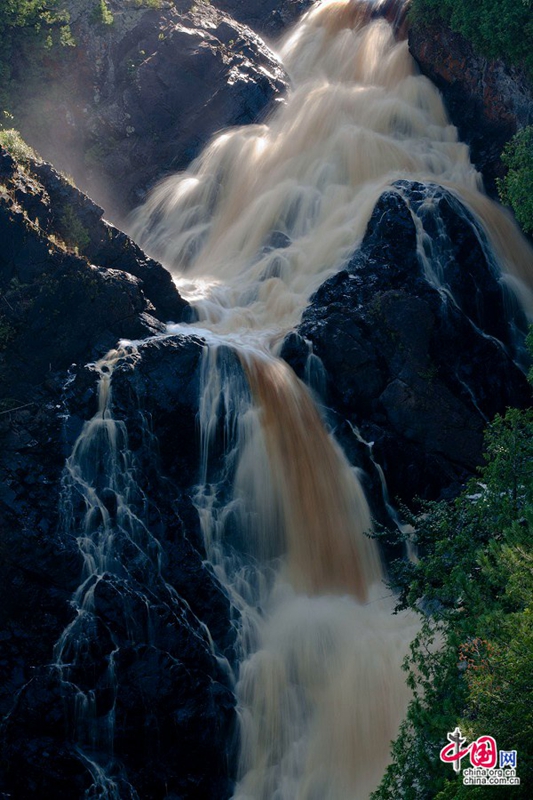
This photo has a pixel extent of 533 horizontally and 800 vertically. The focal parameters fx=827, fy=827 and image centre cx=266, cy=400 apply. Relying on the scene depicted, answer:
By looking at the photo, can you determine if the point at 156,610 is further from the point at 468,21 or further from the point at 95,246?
the point at 468,21

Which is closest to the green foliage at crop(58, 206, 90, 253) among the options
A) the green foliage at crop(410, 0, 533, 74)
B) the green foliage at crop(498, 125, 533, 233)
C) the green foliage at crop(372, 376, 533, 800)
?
the green foliage at crop(372, 376, 533, 800)

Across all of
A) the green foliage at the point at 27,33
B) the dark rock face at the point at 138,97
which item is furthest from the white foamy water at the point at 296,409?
the green foliage at the point at 27,33

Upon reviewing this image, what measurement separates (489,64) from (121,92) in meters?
14.2

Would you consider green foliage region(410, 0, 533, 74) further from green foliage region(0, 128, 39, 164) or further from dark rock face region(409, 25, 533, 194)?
green foliage region(0, 128, 39, 164)

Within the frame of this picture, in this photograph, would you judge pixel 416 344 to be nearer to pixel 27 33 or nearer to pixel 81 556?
pixel 81 556

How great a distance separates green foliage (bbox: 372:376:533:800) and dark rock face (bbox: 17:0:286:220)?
65.1 ft

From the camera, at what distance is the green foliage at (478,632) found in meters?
9.53

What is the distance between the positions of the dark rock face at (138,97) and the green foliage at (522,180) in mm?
11315

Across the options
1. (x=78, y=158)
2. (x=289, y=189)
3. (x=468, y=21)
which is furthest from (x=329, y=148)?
(x=78, y=158)

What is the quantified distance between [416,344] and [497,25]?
11.5 metres

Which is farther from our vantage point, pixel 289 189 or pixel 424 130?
pixel 424 130

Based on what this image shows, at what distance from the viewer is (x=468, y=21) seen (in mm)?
27438

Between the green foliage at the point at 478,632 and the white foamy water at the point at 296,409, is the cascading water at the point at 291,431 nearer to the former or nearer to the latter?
the white foamy water at the point at 296,409

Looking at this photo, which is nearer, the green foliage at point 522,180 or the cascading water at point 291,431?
the cascading water at point 291,431
